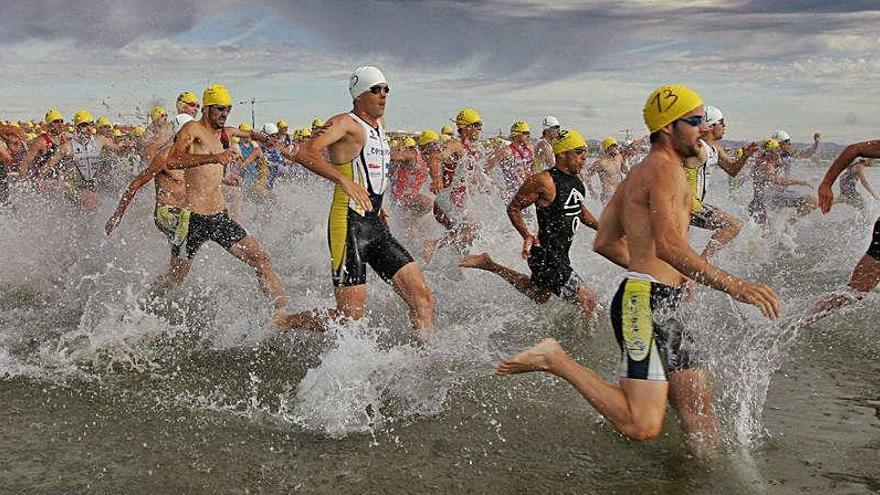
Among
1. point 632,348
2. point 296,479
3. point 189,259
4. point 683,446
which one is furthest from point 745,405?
point 189,259

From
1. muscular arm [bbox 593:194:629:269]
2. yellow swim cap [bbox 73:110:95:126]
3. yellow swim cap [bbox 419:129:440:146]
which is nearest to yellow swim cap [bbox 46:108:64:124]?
yellow swim cap [bbox 73:110:95:126]

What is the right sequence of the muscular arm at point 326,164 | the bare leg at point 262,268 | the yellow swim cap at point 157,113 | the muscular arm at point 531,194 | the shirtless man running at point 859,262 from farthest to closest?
the yellow swim cap at point 157,113 < the bare leg at point 262,268 < the muscular arm at point 531,194 < the shirtless man running at point 859,262 < the muscular arm at point 326,164

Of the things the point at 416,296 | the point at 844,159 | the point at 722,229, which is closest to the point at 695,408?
the point at 416,296

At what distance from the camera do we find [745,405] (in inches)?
171

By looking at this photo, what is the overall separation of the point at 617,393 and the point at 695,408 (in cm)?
46

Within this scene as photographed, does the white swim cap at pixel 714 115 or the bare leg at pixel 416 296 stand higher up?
the white swim cap at pixel 714 115

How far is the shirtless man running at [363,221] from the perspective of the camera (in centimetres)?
514

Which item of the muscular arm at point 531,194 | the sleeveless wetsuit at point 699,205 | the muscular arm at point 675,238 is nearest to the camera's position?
the muscular arm at point 675,238

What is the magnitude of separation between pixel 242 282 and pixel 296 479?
5.54 metres

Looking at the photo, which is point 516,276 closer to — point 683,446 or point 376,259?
point 376,259

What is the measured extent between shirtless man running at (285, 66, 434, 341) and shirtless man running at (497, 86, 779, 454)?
63.4 inches

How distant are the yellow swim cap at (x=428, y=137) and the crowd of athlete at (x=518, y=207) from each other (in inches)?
0.9

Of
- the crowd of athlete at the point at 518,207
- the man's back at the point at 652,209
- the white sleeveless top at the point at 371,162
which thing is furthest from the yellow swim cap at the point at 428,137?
the man's back at the point at 652,209

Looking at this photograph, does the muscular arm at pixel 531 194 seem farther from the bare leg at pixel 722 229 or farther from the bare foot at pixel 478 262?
the bare leg at pixel 722 229
